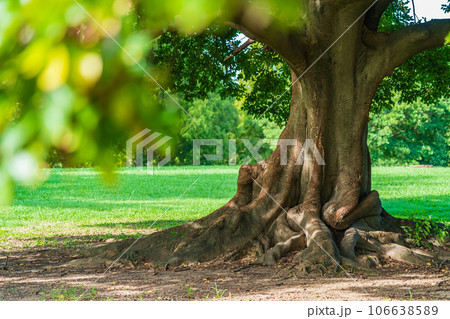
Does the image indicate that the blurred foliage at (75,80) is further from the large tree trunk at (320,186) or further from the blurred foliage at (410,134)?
the blurred foliage at (410,134)

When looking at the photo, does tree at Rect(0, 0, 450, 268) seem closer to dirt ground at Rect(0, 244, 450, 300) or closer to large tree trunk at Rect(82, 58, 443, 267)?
large tree trunk at Rect(82, 58, 443, 267)

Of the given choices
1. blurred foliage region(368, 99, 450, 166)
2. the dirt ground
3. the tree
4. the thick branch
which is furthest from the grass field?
blurred foliage region(368, 99, 450, 166)

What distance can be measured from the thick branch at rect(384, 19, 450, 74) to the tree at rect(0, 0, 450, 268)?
0.6 inches

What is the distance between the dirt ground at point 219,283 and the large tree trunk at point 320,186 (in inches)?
16.5

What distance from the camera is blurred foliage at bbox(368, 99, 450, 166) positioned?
1875 inches

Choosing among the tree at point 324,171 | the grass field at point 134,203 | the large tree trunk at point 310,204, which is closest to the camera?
the tree at point 324,171

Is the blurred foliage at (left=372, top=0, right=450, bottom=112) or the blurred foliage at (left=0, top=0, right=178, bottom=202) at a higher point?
the blurred foliage at (left=372, top=0, right=450, bottom=112)

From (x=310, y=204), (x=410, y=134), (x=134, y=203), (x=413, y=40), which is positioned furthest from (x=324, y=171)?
(x=410, y=134)

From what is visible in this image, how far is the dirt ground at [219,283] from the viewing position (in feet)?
22.1

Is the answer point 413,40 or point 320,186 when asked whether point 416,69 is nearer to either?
point 413,40

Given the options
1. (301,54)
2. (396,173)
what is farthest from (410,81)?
(396,173)

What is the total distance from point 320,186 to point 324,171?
0.27 metres

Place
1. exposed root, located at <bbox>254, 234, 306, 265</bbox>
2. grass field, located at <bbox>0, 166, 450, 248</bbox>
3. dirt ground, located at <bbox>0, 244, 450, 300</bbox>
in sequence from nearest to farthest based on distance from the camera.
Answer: dirt ground, located at <bbox>0, 244, 450, 300</bbox>, exposed root, located at <bbox>254, 234, 306, 265</bbox>, grass field, located at <bbox>0, 166, 450, 248</bbox>

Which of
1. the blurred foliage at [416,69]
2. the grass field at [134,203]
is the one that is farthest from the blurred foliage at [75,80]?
the blurred foliage at [416,69]
